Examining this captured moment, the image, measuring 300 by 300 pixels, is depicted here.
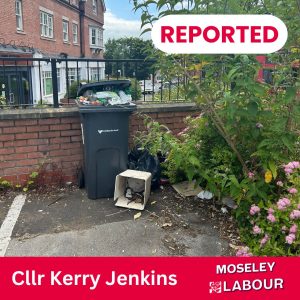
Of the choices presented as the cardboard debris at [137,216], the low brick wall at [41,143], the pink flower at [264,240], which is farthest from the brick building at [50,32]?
the pink flower at [264,240]

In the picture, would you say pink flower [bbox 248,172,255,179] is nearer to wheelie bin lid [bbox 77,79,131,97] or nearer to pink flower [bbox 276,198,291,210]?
pink flower [bbox 276,198,291,210]

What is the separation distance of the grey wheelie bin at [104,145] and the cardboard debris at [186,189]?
678 millimetres

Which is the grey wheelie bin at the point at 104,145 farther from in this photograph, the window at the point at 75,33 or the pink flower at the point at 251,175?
the window at the point at 75,33

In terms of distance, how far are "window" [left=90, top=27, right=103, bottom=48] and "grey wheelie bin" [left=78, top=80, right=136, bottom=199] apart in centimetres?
2927

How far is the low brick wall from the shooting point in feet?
12.9

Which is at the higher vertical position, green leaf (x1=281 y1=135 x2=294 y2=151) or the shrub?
green leaf (x1=281 y1=135 x2=294 y2=151)

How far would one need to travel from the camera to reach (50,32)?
69.1 feet

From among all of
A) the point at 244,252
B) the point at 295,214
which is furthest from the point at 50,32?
the point at 295,214

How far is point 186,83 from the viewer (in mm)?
3262

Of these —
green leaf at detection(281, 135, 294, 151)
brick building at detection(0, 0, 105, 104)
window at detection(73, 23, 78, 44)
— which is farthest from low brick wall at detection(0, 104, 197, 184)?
window at detection(73, 23, 78, 44)

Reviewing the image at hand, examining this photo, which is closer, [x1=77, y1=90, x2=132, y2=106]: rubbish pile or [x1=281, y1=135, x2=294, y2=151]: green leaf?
[x1=281, y1=135, x2=294, y2=151]: green leaf

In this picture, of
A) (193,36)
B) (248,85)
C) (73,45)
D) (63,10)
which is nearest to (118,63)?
(193,36)

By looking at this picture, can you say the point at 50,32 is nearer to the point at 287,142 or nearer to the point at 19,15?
the point at 19,15

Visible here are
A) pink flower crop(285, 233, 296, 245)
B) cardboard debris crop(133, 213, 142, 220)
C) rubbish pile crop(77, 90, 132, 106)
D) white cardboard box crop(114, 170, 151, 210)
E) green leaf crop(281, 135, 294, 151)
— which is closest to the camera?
pink flower crop(285, 233, 296, 245)
